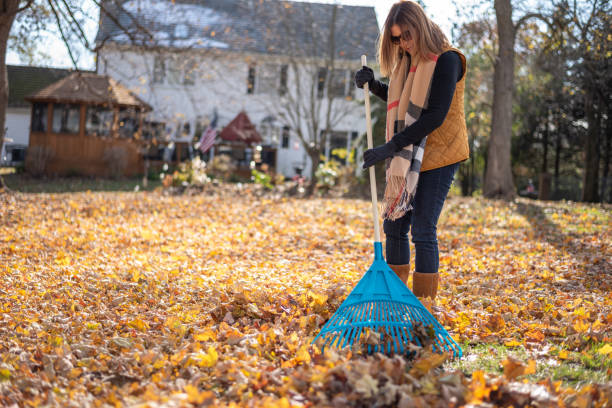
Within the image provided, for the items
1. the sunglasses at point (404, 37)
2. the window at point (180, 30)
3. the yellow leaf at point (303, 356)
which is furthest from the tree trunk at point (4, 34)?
the window at point (180, 30)

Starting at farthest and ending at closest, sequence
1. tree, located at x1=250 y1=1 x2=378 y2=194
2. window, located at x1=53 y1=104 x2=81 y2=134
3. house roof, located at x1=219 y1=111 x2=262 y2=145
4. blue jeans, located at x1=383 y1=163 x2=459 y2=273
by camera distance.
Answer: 1. house roof, located at x1=219 y1=111 x2=262 y2=145
2. window, located at x1=53 y1=104 x2=81 y2=134
3. tree, located at x1=250 y1=1 x2=378 y2=194
4. blue jeans, located at x1=383 y1=163 x2=459 y2=273

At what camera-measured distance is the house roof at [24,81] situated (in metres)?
27.2

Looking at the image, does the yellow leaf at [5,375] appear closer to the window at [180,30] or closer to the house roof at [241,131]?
the house roof at [241,131]

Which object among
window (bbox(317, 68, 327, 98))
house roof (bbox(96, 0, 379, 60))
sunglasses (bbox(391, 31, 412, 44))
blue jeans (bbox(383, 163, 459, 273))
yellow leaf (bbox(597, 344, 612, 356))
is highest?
house roof (bbox(96, 0, 379, 60))

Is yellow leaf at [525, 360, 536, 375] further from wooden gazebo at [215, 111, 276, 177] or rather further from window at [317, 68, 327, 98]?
wooden gazebo at [215, 111, 276, 177]

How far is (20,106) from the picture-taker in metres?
26.9

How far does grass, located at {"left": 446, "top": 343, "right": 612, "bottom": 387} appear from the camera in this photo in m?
2.71

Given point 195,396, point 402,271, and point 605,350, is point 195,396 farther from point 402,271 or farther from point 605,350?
point 605,350

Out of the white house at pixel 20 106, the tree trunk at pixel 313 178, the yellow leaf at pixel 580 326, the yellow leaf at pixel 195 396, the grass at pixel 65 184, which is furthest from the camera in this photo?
the white house at pixel 20 106

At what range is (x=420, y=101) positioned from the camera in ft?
10.8

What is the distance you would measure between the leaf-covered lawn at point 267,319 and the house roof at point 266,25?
6238 mm

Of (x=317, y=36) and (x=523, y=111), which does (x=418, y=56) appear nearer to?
(x=317, y=36)

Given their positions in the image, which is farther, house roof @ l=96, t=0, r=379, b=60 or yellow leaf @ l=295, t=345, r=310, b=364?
house roof @ l=96, t=0, r=379, b=60

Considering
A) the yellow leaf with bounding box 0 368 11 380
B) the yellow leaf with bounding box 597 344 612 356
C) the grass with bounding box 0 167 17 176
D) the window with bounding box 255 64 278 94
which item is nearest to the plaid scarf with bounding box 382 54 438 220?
the yellow leaf with bounding box 597 344 612 356
